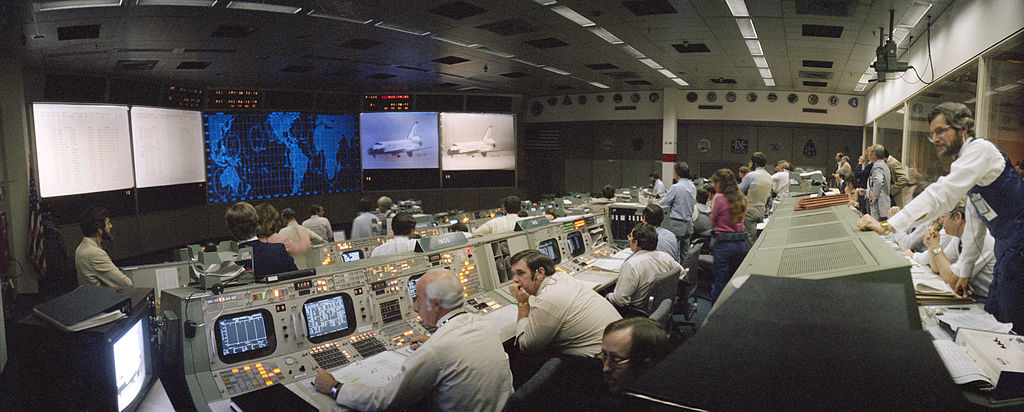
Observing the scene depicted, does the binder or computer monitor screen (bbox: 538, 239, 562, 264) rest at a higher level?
the binder

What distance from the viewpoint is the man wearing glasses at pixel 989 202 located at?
2.14 meters

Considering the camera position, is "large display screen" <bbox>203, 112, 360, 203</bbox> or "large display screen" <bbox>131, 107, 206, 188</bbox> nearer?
"large display screen" <bbox>131, 107, 206, 188</bbox>

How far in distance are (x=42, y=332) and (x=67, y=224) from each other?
7.60 meters

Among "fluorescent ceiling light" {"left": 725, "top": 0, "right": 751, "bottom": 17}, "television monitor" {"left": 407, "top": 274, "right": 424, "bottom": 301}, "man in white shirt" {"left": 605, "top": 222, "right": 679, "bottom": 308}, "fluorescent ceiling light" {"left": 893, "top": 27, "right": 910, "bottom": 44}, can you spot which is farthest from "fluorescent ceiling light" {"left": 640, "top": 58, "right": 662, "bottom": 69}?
"television monitor" {"left": 407, "top": 274, "right": 424, "bottom": 301}

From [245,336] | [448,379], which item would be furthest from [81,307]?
[448,379]

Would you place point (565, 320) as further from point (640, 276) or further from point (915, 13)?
point (915, 13)

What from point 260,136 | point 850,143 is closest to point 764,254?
point 260,136

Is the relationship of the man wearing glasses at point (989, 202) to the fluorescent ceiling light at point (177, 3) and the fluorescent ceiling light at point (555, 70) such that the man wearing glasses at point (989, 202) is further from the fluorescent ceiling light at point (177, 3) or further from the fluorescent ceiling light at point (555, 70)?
the fluorescent ceiling light at point (555, 70)

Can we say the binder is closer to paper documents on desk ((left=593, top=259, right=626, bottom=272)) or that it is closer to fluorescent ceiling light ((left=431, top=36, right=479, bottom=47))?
paper documents on desk ((left=593, top=259, right=626, bottom=272))

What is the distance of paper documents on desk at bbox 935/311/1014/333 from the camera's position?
193 cm

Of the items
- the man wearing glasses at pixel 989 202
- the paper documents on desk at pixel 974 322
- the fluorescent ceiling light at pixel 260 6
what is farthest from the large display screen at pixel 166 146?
the paper documents on desk at pixel 974 322

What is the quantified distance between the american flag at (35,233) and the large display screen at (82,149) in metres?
0.70

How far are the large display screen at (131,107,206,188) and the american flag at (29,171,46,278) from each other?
2.11 meters

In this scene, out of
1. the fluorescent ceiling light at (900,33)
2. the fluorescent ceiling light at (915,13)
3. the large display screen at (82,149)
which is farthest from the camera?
the large display screen at (82,149)
